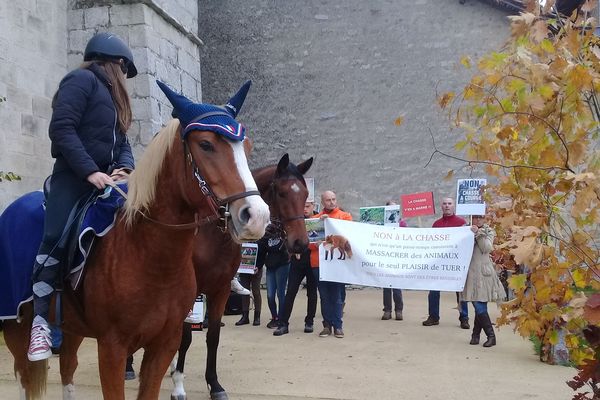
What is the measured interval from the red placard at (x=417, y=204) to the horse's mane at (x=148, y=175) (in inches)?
441

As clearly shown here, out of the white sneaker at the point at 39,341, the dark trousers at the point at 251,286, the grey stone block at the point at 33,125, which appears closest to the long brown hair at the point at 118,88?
the white sneaker at the point at 39,341

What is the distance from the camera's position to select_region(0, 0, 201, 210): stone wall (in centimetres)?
751

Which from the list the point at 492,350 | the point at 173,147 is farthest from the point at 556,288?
the point at 492,350

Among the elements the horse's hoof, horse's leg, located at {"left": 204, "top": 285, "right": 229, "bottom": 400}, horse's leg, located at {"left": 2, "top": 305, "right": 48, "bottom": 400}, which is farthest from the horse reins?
the horse's hoof

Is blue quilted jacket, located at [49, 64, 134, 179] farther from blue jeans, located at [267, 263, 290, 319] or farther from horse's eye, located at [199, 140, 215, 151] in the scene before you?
blue jeans, located at [267, 263, 290, 319]

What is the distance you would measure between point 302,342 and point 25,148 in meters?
4.43

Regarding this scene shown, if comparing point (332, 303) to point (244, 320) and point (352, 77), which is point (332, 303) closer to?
point (244, 320)

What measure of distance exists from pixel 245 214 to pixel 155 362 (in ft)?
3.60

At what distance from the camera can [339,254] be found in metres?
8.40

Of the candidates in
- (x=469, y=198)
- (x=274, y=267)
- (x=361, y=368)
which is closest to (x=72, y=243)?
(x=361, y=368)

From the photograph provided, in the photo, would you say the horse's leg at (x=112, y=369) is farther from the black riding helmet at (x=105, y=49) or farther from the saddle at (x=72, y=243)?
the black riding helmet at (x=105, y=49)

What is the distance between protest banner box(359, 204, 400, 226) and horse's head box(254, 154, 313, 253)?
5616 mm

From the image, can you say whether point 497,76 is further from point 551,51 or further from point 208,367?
point 208,367

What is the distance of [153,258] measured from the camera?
9.40ft
